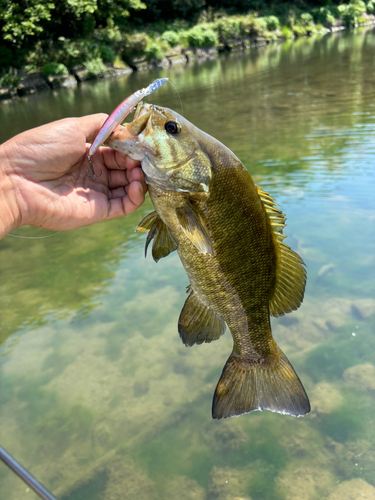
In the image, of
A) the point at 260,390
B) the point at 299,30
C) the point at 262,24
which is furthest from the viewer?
the point at 299,30

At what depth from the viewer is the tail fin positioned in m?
2.20

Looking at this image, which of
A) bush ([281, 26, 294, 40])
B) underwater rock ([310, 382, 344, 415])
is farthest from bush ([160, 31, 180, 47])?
underwater rock ([310, 382, 344, 415])

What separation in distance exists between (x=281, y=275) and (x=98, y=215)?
1066 mm

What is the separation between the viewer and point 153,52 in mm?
29547

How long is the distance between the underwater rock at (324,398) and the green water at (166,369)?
11 millimetres

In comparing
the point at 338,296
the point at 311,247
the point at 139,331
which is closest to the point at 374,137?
the point at 311,247

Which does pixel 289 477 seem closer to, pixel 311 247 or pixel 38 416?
pixel 38 416

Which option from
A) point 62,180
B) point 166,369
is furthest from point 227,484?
point 62,180

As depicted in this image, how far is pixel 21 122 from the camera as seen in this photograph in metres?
15.5

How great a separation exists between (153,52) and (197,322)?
30261 millimetres

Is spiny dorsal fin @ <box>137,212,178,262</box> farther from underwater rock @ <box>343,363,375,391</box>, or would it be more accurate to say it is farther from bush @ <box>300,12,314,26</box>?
bush @ <box>300,12,314,26</box>

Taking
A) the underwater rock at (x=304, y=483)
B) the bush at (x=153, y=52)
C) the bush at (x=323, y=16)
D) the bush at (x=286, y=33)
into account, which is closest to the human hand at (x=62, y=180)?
the underwater rock at (x=304, y=483)

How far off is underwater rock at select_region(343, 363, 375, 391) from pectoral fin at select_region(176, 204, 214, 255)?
7.83ft

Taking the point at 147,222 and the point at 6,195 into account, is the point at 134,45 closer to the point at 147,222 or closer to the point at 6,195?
the point at 6,195
